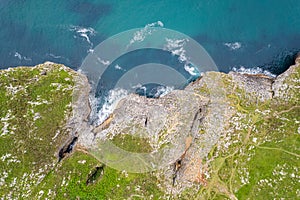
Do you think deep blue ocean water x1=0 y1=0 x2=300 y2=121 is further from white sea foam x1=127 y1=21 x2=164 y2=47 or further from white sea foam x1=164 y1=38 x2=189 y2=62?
white sea foam x1=164 y1=38 x2=189 y2=62

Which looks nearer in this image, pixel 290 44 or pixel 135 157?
pixel 135 157

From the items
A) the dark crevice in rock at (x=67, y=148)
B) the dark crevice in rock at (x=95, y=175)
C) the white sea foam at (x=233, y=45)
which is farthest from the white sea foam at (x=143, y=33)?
the dark crevice in rock at (x=95, y=175)

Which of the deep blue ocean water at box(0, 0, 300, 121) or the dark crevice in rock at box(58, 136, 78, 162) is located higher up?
the deep blue ocean water at box(0, 0, 300, 121)

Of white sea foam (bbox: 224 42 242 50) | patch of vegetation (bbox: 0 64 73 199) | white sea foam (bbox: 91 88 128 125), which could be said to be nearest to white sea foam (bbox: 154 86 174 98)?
white sea foam (bbox: 91 88 128 125)

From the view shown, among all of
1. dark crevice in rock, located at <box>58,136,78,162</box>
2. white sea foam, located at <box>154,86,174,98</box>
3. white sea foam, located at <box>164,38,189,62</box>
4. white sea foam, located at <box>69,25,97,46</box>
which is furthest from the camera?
white sea foam, located at <box>69,25,97,46</box>

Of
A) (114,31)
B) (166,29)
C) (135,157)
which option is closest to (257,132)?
(135,157)

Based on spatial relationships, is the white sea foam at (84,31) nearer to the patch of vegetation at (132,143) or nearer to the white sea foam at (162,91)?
the white sea foam at (162,91)

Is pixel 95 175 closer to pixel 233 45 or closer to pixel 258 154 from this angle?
pixel 258 154

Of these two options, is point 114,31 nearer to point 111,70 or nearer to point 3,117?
point 111,70
